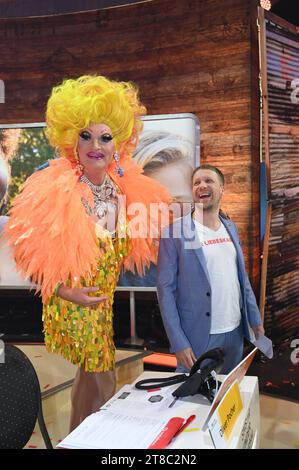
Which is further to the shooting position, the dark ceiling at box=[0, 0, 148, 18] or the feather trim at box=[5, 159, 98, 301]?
the dark ceiling at box=[0, 0, 148, 18]

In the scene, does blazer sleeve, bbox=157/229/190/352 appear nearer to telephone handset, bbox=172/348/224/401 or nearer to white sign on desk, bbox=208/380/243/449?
telephone handset, bbox=172/348/224/401

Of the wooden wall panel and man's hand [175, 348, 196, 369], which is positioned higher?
the wooden wall panel

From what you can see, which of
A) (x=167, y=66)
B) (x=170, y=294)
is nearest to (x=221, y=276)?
(x=170, y=294)

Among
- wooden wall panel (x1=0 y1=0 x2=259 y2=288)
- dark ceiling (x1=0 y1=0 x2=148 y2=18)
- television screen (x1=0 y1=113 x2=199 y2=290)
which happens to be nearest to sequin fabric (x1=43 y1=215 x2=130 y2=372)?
television screen (x1=0 y1=113 x2=199 y2=290)

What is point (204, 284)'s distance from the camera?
6.22 feet

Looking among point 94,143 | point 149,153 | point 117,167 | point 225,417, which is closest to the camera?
point 225,417

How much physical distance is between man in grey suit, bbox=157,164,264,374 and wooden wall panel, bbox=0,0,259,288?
1.76 ft

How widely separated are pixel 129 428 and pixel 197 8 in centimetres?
215

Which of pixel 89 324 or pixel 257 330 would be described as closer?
pixel 89 324

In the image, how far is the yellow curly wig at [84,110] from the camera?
1822 millimetres

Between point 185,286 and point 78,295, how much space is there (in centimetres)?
44

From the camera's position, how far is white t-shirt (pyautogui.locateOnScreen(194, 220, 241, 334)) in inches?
76.4

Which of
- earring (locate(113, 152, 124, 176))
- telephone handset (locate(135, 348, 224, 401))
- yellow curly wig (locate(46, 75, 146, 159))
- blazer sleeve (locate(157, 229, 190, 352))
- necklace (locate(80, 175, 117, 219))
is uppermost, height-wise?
yellow curly wig (locate(46, 75, 146, 159))

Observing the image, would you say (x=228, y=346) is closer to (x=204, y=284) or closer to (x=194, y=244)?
(x=204, y=284)
